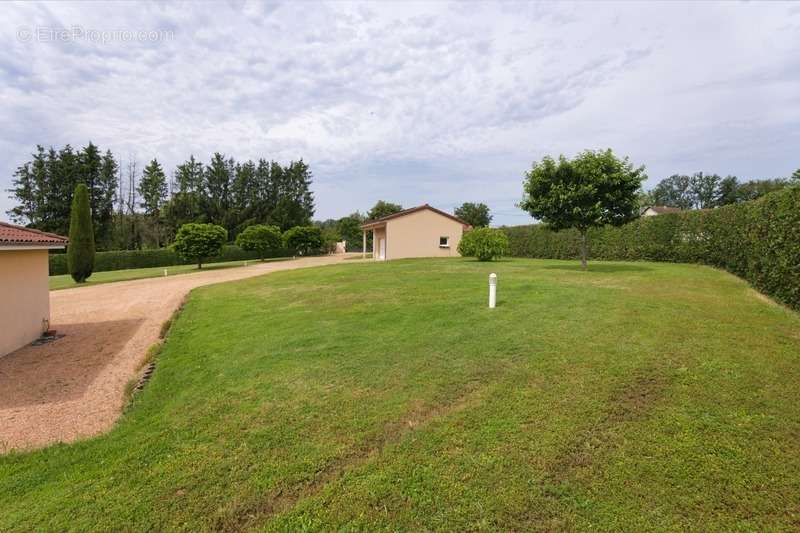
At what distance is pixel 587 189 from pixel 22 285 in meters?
16.9

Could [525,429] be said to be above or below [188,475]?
above

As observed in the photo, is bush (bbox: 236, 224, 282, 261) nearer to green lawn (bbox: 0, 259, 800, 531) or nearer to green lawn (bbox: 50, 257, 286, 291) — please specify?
green lawn (bbox: 50, 257, 286, 291)

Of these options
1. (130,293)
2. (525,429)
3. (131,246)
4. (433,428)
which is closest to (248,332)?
(433,428)

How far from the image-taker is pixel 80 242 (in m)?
24.0

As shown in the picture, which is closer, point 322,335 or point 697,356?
point 697,356

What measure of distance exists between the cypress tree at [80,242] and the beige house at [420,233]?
19202 millimetres

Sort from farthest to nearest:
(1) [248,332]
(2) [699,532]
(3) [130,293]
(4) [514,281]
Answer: (3) [130,293] < (4) [514,281] < (1) [248,332] < (2) [699,532]

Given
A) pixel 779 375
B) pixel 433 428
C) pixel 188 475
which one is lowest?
pixel 188 475

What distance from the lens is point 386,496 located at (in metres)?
3.06

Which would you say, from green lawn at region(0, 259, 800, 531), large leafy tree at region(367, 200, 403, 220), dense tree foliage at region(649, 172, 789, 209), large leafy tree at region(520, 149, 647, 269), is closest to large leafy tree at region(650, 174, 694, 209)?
dense tree foliage at region(649, 172, 789, 209)

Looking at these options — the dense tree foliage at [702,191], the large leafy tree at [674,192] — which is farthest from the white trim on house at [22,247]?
the large leafy tree at [674,192]

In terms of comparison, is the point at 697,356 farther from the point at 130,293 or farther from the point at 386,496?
the point at 130,293

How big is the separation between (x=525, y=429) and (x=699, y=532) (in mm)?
1422

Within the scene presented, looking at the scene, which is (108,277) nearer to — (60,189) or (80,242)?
(80,242)
